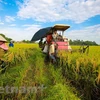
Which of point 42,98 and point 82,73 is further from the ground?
point 82,73

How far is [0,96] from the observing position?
4113 mm

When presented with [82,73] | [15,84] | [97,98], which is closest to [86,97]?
[97,98]

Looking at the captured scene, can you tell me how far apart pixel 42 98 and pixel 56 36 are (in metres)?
6.01

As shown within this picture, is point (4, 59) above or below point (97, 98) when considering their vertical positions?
above

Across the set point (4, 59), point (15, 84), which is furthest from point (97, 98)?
point (4, 59)

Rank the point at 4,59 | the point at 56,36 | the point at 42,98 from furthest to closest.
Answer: the point at 56,36 < the point at 4,59 < the point at 42,98

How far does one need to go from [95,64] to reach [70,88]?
81 cm

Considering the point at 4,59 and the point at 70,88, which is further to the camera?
the point at 4,59

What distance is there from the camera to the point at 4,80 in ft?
16.1

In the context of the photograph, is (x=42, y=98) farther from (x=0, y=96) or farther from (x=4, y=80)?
(x=4, y=80)

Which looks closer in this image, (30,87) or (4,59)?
(30,87)

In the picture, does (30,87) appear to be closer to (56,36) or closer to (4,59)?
(4,59)

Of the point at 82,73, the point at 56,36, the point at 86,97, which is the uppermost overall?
the point at 56,36

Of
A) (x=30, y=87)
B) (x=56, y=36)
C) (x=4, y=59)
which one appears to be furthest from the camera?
(x=56, y=36)
